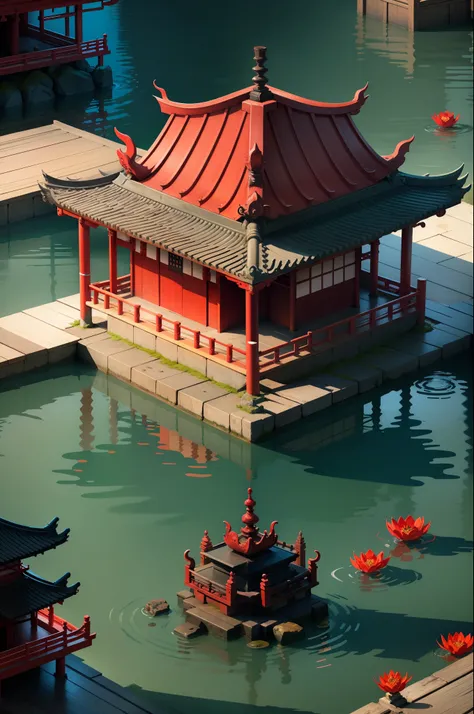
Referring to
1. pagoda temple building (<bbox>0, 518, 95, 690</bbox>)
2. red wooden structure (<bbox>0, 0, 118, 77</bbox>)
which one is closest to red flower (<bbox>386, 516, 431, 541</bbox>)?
pagoda temple building (<bbox>0, 518, 95, 690</bbox>)

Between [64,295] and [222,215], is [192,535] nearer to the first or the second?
[222,215]

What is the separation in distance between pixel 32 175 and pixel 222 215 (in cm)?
1330

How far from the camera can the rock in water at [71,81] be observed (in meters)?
58.5

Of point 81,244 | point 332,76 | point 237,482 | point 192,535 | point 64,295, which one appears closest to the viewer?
point 192,535

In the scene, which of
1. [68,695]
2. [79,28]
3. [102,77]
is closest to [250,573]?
[68,695]

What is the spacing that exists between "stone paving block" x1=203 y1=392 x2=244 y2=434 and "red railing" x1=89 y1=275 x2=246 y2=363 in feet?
2.81

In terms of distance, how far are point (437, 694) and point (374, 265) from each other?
60.0ft

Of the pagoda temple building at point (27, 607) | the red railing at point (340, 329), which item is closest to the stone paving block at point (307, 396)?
the red railing at point (340, 329)

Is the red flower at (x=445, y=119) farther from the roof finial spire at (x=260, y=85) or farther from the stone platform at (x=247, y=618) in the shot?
the stone platform at (x=247, y=618)

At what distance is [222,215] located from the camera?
128ft

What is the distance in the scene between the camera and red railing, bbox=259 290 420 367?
3859 centimetres

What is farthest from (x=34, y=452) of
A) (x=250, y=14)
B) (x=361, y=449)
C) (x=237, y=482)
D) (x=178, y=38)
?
(x=178, y=38)

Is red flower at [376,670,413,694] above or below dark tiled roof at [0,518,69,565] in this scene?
below

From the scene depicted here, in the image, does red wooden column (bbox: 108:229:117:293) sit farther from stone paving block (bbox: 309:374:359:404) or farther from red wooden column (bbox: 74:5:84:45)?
red wooden column (bbox: 74:5:84:45)
